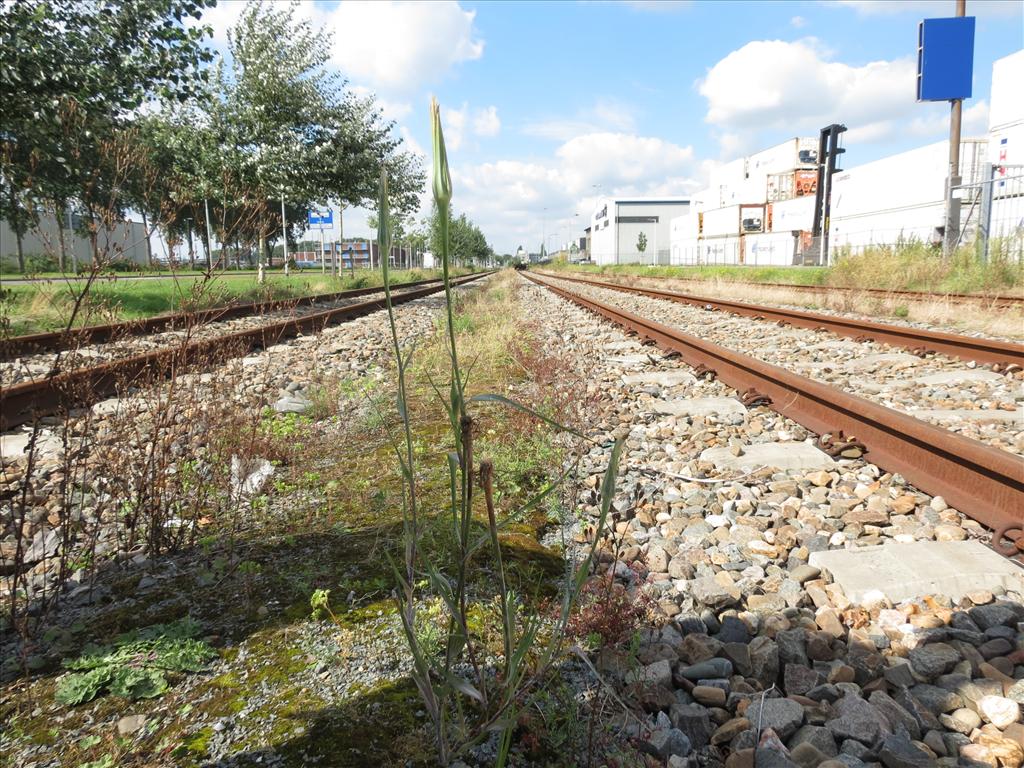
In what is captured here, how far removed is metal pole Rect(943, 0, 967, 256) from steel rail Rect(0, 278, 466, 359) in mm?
16106

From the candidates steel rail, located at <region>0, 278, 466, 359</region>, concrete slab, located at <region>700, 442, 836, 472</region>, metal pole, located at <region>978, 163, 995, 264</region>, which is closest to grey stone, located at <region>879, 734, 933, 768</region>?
concrete slab, located at <region>700, 442, 836, 472</region>

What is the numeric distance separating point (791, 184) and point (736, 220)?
705cm

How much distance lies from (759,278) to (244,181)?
21.1m

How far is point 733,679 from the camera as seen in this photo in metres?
1.86

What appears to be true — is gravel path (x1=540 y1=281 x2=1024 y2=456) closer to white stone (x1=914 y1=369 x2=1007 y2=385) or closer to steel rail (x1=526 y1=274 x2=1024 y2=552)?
white stone (x1=914 y1=369 x2=1007 y2=385)

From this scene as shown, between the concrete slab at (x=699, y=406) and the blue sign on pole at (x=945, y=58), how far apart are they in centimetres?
2533

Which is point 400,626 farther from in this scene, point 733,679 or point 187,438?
point 187,438

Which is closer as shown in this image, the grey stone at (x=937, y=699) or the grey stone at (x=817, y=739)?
the grey stone at (x=817, y=739)

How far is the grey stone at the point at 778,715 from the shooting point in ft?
5.38

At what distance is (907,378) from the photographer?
573 centimetres

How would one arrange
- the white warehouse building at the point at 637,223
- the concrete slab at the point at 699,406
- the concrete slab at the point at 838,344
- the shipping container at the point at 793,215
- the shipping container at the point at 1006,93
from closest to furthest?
the concrete slab at the point at 699,406 < the concrete slab at the point at 838,344 < the shipping container at the point at 1006,93 < the shipping container at the point at 793,215 < the white warehouse building at the point at 637,223

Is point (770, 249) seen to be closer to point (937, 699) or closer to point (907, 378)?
point (907, 378)

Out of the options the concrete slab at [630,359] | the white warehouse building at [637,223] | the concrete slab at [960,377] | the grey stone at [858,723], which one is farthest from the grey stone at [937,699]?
the white warehouse building at [637,223]

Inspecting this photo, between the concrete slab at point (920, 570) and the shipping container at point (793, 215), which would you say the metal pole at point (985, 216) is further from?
the shipping container at point (793, 215)
